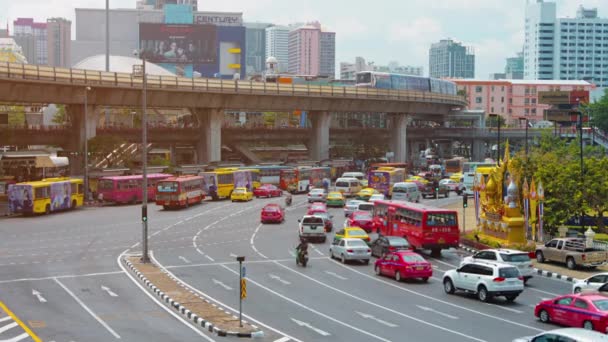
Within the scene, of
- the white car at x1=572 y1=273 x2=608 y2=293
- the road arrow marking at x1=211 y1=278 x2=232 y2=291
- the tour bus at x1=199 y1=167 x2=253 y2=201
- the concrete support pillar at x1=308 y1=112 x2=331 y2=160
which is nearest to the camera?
the white car at x1=572 y1=273 x2=608 y2=293

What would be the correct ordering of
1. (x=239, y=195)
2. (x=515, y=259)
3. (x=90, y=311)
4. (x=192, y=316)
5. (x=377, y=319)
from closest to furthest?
(x=192, y=316)
(x=377, y=319)
(x=90, y=311)
(x=515, y=259)
(x=239, y=195)

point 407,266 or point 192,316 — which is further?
point 407,266

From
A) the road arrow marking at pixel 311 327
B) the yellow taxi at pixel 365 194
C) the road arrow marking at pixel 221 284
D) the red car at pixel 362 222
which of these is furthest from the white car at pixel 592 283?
the yellow taxi at pixel 365 194

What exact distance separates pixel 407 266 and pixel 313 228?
14.1m

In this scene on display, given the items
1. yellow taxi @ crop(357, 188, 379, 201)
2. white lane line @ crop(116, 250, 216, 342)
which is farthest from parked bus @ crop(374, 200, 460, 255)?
yellow taxi @ crop(357, 188, 379, 201)

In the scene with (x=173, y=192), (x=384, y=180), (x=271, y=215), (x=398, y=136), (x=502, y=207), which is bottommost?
(x=271, y=215)

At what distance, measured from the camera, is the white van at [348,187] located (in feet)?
260

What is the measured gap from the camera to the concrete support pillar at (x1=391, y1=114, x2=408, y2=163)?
120 metres

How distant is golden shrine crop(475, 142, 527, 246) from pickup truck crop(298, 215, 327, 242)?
8834 mm

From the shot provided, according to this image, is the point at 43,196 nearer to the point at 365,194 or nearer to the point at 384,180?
the point at 365,194

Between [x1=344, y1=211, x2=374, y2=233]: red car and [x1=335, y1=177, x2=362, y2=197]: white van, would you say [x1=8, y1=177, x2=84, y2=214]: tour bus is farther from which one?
[x1=335, y1=177, x2=362, y2=197]: white van

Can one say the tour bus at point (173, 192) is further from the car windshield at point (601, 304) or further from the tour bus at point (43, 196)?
the car windshield at point (601, 304)

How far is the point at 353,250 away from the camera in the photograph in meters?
40.7

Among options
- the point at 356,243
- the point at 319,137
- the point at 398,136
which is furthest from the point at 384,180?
the point at 398,136
